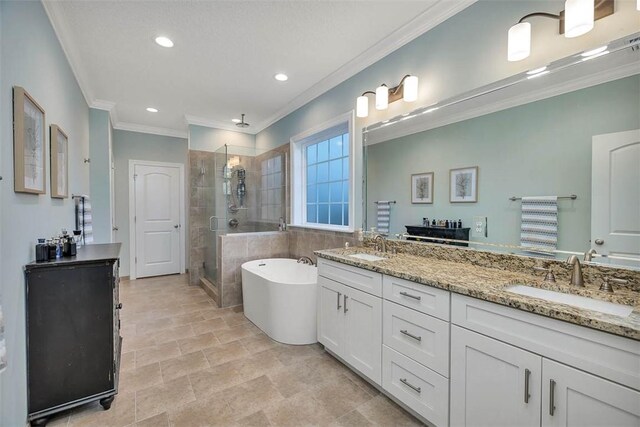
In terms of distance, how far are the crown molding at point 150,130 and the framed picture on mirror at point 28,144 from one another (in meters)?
3.38

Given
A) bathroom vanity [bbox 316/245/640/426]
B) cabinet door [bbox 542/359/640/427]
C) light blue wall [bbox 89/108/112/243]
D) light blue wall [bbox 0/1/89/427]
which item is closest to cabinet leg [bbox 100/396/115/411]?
light blue wall [bbox 0/1/89/427]

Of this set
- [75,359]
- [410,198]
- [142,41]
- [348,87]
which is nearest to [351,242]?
[410,198]

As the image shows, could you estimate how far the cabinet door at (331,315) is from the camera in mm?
2182

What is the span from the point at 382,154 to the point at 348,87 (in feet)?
2.97

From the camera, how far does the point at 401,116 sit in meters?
2.30

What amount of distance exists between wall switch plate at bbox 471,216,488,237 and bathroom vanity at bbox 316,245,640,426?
212mm

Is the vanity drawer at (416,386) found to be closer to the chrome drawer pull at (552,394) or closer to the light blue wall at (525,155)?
the chrome drawer pull at (552,394)

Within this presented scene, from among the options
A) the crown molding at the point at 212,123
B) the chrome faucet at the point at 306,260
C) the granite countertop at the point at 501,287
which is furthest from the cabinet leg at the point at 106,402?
the crown molding at the point at 212,123

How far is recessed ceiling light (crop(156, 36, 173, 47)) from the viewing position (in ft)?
7.67

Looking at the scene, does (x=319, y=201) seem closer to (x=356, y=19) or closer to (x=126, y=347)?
(x=356, y=19)

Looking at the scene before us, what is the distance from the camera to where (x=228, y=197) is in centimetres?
416

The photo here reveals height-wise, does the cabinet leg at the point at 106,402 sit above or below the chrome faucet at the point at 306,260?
below

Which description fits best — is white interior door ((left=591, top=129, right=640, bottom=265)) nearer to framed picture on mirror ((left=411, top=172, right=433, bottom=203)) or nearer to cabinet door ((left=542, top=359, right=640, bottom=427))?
cabinet door ((left=542, top=359, right=640, bottom=427))

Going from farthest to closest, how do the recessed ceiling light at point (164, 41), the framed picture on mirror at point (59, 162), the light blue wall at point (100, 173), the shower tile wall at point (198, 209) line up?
1. the shower tile wall at point (198, 209)
2. the light blue wall at point (100, 173)
3. the recessed ceiling light at point (164, 41)
4. the framed picture on mirror at point (59, 162)
